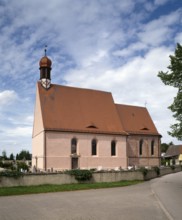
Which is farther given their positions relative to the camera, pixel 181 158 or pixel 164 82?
pixel 181 158

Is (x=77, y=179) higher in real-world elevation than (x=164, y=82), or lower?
lower

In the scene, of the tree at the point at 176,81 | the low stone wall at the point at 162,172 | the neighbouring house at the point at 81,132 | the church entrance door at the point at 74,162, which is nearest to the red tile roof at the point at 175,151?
the low stone wall at the point at 162,172

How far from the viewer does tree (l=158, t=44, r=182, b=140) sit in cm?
2444

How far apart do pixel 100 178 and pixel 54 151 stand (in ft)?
37.7

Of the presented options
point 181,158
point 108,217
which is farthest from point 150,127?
point 108,217

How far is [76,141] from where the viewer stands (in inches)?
1511

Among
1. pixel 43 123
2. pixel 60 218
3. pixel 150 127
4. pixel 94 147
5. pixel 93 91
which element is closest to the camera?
pixel 60 218

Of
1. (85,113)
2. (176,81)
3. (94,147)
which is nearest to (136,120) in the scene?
(85,113)

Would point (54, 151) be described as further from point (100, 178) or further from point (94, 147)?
point (100, 178)

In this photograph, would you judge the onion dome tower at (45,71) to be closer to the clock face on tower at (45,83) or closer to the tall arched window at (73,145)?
the clock face on tower at (45,83)

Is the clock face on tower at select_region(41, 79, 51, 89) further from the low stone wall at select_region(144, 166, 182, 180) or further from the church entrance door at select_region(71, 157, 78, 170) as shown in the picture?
the low stone wall at select_region(144, 166, 182, 180)

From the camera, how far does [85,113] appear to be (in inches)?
1618

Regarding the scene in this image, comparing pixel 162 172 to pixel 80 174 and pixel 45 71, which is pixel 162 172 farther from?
pixel 45 71

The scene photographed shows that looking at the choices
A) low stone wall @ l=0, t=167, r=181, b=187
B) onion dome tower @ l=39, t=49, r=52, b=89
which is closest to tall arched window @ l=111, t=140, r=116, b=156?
low stone wall @ l=0, t=167, r=181, b=187
